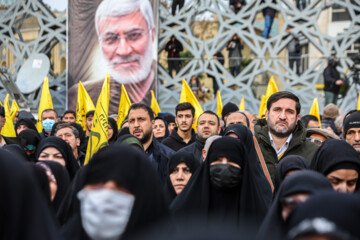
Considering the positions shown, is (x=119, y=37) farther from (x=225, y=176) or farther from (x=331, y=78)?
(x=225, y=176)

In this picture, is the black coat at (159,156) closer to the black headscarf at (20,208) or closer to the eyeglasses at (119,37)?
the black headscarf at (20,208)

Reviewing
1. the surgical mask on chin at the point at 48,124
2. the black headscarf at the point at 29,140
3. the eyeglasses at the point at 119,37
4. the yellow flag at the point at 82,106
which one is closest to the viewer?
the black headscarf at the point at 29,140

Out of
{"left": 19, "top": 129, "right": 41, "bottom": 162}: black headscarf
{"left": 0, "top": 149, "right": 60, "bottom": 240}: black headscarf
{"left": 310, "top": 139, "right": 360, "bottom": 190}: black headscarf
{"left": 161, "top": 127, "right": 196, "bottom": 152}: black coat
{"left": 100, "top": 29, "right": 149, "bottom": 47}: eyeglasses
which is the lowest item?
{"left": 161, "top": 127, "right": 196, "bottom": 152}: black coat

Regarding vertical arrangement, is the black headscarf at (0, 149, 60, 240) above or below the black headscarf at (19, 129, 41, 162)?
above

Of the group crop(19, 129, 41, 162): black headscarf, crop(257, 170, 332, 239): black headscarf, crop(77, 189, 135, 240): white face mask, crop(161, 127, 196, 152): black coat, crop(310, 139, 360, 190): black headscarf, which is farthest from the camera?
crop(161, 127, 196, 152): black coat

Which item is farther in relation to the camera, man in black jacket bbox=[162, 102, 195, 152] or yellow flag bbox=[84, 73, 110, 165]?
man in black jacket bbox=[162, 102, 195, 152]

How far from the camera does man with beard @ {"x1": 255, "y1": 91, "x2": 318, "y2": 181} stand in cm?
550

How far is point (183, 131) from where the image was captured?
7723 mm

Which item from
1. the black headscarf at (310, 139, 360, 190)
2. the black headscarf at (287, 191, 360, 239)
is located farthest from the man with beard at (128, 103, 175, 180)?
the black headscarf at (287, 191, 360, 239)

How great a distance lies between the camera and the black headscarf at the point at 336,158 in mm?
3795

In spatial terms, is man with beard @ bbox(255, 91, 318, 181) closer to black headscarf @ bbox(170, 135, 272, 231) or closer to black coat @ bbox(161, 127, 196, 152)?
black headscarf @ bbox(170, 135, 272, 231)

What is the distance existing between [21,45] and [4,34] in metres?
0.80

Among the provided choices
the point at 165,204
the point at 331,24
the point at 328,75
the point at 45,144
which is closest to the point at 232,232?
the point at 165,204

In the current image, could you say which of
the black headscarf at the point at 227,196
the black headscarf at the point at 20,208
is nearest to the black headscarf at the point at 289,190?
the black headscarf at the point at 227,196
